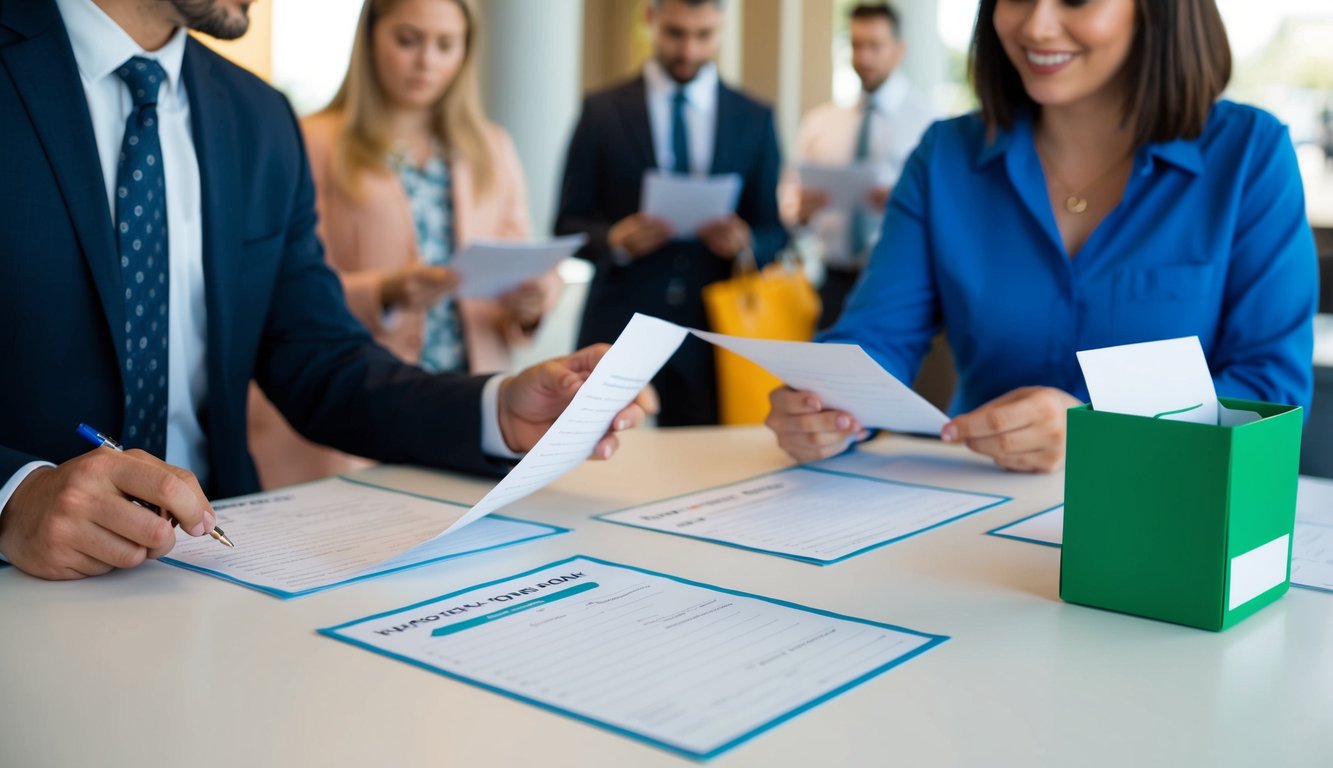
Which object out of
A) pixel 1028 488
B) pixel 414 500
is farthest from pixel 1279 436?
pixel 414 500

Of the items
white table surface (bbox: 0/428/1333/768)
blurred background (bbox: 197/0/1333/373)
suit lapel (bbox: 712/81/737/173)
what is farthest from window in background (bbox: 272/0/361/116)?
white table surface (bbox: 0/428/1333/768)

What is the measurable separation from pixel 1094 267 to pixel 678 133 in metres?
2.38

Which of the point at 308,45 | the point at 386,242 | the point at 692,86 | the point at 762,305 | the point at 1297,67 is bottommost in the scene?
the point at 762,305

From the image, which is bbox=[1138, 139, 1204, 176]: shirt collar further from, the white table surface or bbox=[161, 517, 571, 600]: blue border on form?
bbox=[161, 517, 571, 600]: blue border on form

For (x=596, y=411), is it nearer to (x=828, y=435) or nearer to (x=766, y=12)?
(x=828, y=435)

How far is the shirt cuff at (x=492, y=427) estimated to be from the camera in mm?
1541

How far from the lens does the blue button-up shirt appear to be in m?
1.77

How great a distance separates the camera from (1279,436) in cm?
103

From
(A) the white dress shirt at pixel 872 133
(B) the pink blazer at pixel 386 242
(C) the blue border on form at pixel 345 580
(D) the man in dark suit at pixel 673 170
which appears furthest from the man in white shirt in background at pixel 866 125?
(C) the blue border on form at pixel 345 580

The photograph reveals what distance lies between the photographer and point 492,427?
154cm

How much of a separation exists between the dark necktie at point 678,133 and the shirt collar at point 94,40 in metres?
2.61

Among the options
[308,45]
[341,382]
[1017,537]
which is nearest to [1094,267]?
[1017,537]

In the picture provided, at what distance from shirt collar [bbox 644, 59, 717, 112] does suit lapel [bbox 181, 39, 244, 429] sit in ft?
8.12

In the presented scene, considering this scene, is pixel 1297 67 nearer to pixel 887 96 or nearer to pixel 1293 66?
pixel 1293 66
